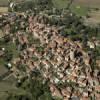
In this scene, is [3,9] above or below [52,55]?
below

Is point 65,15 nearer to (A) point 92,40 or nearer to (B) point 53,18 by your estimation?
(B) point 53,18

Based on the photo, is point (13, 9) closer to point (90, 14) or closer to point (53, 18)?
point (53, 18)

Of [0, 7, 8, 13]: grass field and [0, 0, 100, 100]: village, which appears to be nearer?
[0, 0, 100, 100]: village

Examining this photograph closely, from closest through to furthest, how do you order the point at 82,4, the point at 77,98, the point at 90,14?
1. the point at 77,98
2. the point at 90,14
3. the point at 82,4

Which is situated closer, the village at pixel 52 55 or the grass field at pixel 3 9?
the village at pixel 52 55

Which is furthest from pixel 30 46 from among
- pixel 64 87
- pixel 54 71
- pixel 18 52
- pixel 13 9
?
pixel 13 9

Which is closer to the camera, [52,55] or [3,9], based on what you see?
[52,55]

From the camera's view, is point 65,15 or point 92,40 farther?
point 65,15

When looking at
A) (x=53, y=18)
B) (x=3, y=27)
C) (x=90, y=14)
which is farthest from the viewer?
(x=90, y=14)

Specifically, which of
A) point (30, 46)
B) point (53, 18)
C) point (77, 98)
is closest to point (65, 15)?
point (53, 18)
